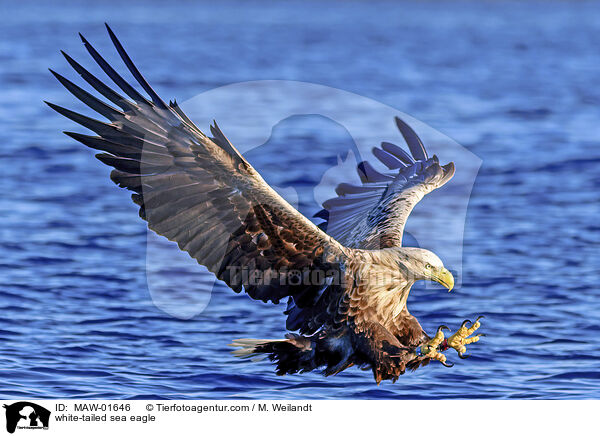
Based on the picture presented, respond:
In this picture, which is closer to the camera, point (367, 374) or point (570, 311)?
point (367, 374)

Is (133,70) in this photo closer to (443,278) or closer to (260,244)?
(260,244)

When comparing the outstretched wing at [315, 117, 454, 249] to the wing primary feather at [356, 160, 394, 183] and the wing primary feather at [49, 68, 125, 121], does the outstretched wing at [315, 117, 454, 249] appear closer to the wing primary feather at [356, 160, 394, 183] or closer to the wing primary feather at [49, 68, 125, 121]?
the wing primary feather at [356, 160, 394, 183]

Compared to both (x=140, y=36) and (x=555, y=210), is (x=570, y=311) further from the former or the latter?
(x=140, y=36)

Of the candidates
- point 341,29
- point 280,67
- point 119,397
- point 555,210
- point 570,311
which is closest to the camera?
point 119,397

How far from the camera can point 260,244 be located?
19.8 feet

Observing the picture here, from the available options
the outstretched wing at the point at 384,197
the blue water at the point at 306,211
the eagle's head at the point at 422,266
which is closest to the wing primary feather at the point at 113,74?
the eagle's head at the point at 422,266

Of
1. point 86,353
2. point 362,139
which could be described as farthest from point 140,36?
point 86,353

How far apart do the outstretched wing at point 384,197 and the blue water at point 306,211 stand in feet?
3.45

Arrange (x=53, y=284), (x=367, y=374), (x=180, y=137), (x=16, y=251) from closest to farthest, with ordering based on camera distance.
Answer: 1. (x=180, y=137)
2. (x=367, y=374)
3. (x=53, y=284)
4. (x=16, y=251)

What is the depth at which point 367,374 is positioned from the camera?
7305 mm

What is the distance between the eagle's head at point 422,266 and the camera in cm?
619

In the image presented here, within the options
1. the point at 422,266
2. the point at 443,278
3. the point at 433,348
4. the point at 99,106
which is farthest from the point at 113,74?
the point at 433,348

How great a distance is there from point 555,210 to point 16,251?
6.89 metres

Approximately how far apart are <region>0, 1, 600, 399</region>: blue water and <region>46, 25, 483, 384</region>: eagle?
55cm
